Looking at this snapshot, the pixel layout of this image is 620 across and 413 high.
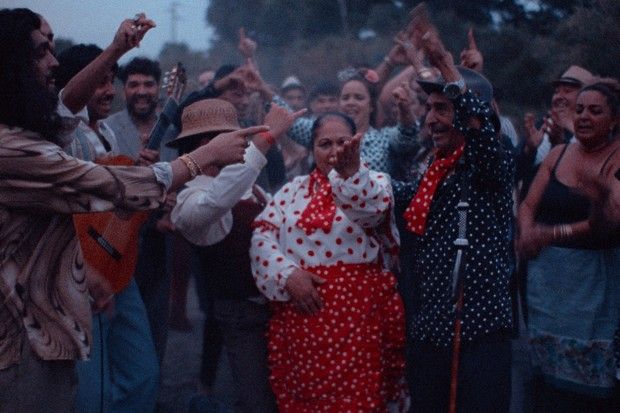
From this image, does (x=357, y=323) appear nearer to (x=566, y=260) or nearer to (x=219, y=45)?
(x=566, y=260)

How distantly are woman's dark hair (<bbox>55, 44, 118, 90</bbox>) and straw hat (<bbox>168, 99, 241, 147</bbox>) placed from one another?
2.29 feet

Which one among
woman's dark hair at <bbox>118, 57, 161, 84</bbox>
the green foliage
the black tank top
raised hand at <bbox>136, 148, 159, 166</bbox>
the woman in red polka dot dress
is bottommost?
the woman in red polka dot dress

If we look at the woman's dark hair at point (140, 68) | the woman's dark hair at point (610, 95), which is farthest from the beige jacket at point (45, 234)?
the woman's dark hair at point (140, 68)

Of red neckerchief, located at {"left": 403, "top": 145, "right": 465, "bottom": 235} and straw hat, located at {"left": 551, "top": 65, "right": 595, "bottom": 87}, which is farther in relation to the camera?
straw hat, located at {"left": 551, "top": 65, "right": 595, "bottom": 87}

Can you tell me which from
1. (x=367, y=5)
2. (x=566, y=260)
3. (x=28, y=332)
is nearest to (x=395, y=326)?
(x=566, y=260)

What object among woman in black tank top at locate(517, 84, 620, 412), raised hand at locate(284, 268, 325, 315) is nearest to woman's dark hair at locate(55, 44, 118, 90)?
raised hand at locate(284, 268, 325, 315)

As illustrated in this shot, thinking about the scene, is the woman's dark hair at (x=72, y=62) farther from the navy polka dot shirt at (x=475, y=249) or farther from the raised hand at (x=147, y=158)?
the navy polka dot shirt at (x=475, y=249)

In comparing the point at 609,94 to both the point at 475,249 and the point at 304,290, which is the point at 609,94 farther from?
the point at 304,290

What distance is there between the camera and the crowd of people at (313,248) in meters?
2.90

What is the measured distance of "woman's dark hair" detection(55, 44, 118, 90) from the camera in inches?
185

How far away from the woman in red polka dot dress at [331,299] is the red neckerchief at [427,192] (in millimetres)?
146

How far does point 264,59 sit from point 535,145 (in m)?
25.9

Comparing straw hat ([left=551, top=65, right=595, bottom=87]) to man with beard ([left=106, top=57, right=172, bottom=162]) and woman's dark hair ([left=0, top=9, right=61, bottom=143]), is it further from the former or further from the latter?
woman's dark hair ([left=0, top=9, right=61, bottom=143])

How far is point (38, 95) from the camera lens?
114 inches
